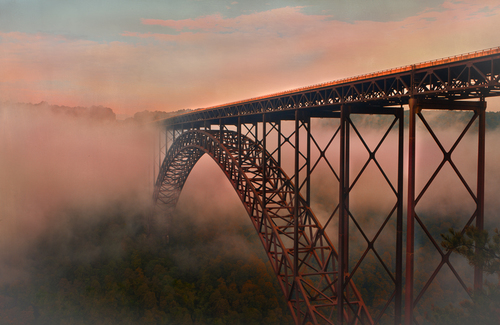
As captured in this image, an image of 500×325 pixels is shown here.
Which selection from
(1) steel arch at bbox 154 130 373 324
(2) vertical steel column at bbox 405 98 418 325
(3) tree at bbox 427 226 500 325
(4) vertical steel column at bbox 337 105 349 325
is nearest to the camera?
(3) tree at bbox 427 226 500 325

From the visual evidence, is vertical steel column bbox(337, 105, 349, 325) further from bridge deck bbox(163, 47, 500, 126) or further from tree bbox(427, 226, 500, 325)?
tree bbox(427, 226, 500, 325)

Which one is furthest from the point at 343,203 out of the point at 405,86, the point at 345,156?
the point at 405,86

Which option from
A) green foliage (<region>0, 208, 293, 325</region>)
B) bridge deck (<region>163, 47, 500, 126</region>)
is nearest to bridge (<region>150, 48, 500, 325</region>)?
bridge deck (<region>163, 47, 500, 126</region>)

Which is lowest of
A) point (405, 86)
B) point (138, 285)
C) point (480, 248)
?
point (138, 285)

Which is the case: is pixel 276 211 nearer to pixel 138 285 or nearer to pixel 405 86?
pixel 405 86

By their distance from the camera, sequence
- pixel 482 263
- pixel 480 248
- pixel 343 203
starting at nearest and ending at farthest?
1. pixel 482 263
2. pixel 480 248
3. pixel 343 203

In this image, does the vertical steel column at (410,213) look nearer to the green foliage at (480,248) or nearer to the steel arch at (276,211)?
the green foliage at (480,248)

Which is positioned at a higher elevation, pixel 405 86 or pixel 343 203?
pixel 405 86

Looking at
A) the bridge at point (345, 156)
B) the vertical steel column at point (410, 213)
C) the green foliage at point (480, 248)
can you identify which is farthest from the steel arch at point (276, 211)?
the green foliage at point (480, 248)

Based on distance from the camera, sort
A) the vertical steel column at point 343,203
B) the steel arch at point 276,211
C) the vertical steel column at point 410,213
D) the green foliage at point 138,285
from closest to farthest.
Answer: the vertical steel column at point 410,213
the vertical steel column at point 343,203
the steel arch at point 276,211
the green foliage at point 138,285
